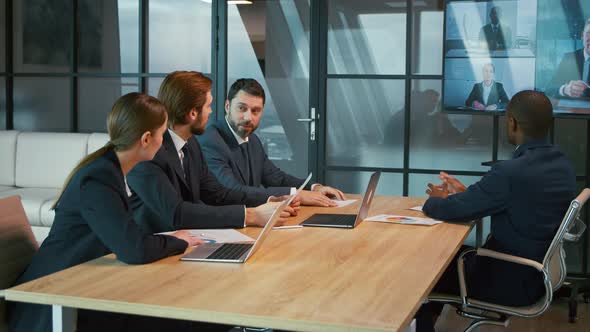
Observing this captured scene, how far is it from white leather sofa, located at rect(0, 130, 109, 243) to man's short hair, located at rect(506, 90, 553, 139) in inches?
146

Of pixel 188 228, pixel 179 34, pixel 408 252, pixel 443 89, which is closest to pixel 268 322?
pixel 408 252

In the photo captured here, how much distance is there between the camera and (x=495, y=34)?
216 inches

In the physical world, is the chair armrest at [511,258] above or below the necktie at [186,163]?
below

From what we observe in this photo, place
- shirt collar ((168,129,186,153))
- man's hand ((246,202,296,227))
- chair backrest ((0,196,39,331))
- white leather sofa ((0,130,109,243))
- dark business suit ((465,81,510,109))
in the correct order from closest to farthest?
chair backrest ((0,196,39,331)) → man's hand ((246,202,296,227)) → shirt collar ((168,129,186,153)) → dark business suit ((465,81,510,109)) → white leather sofa ((0,130,109,243))

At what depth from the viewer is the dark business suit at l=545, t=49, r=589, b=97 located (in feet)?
17.3

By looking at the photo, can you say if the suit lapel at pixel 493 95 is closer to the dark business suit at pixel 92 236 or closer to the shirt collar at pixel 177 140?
the shirt collar at pixel 177 140

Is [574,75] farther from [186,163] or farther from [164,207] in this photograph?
[164,207]

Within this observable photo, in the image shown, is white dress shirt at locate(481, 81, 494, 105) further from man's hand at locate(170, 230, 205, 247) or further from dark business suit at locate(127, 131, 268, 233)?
man's hand at locate(170, 230, 205, 247)

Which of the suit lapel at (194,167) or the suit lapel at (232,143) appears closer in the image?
the suit lapel at (194,167)

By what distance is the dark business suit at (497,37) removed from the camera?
17.9 feet

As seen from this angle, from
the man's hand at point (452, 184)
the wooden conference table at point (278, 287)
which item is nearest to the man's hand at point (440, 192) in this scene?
the man's hand at point (452, 184)

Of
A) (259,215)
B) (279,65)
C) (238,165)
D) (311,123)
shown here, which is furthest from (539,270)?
(279,65)

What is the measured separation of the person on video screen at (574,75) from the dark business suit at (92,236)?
11.6 feet

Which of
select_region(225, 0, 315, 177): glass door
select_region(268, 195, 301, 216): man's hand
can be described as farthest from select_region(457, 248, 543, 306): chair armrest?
select_region(225, 0, 315, 177): glass door
